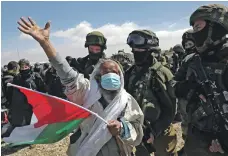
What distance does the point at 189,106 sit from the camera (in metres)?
3.07

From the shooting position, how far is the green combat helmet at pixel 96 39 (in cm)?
494

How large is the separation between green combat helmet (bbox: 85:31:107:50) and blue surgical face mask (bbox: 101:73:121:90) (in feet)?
7.17

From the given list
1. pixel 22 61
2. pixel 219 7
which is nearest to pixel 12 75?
pixel 22 61

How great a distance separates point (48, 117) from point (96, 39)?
2.45 meters

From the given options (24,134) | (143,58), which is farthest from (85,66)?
(24,134)

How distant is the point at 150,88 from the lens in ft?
11.7

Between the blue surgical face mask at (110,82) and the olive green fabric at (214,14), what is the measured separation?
3.20 feet

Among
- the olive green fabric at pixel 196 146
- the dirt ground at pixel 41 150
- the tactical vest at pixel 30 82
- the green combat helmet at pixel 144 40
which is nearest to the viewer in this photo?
the olive green fabric at pixel 196 146

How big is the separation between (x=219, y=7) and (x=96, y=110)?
1492mm

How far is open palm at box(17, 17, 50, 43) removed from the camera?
8.29 feet

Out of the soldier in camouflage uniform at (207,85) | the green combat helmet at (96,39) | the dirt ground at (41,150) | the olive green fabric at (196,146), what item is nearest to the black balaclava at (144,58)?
the soldier in camouflage uniform at (207,85)

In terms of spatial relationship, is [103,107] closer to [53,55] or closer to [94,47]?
[53,55]

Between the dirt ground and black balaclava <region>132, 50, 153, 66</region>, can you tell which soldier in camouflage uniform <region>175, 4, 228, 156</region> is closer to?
black balaclava <region>132, 50, 153, 66</region>

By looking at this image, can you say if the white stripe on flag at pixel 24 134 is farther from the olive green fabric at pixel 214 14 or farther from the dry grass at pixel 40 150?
the dry grass at pixel 40 150
